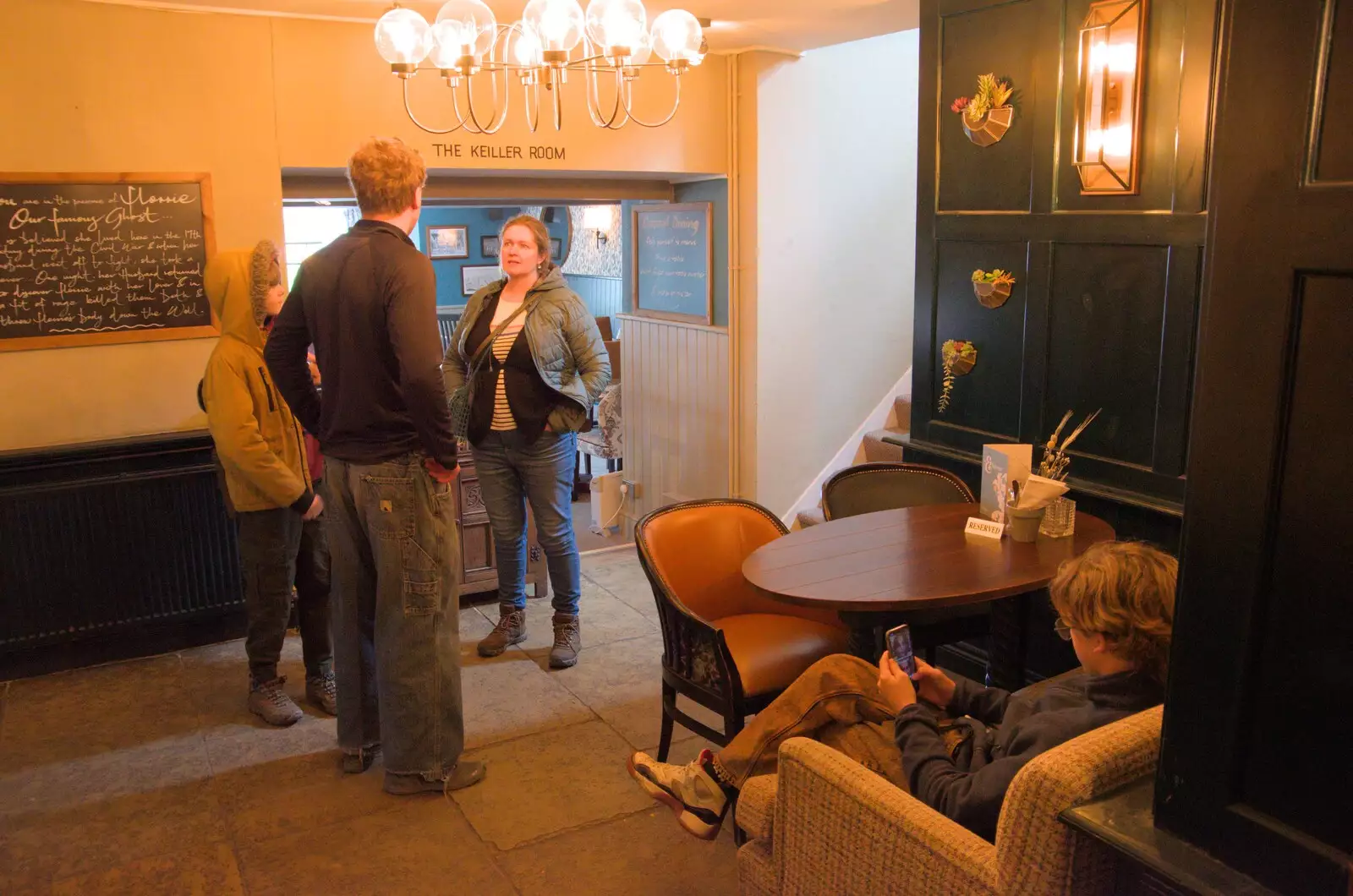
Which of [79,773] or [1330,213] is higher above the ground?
[1330,213]

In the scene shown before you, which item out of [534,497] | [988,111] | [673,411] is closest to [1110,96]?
[988,111]

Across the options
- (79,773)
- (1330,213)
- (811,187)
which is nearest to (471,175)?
(811,187)

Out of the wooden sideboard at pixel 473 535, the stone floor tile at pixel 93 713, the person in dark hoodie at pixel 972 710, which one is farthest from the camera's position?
the wooden sideboard at pixel 473 535

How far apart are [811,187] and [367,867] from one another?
346 cm

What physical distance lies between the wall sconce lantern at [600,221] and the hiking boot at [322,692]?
18.7ft

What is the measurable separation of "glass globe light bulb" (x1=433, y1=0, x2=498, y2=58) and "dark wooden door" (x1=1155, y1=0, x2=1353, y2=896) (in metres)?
2.33

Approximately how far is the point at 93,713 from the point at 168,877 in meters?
1.15

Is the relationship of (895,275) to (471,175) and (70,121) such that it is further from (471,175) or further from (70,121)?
(70,121)

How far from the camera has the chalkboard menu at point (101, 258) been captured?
145 inches

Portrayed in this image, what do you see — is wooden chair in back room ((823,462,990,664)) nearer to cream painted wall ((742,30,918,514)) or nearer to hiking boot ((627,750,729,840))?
hiking boot ((627,750,729,840))

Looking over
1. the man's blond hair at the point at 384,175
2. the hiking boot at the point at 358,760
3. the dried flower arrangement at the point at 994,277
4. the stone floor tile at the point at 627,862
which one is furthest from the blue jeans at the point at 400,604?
the dried flower arrangement at the point at 994,277

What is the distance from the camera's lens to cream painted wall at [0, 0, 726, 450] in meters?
3.66

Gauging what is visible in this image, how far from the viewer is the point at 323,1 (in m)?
3.77

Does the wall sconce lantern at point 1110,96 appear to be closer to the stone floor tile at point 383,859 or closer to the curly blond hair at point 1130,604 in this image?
the curly blond hair at point 1130,604
